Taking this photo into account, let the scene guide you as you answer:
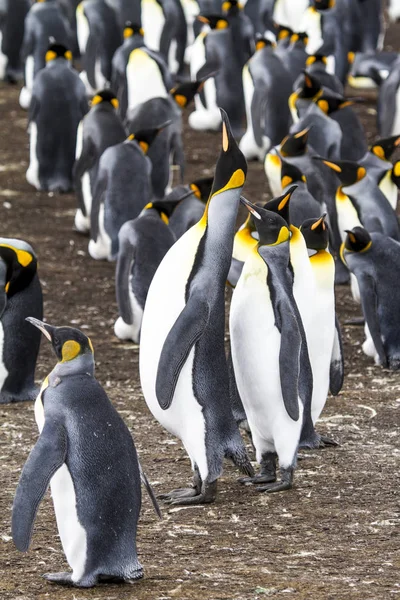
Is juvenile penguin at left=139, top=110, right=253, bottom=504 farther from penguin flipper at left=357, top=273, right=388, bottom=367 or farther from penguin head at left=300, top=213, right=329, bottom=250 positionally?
penguin flipper at left=357, top=273, right=388, bottom=367

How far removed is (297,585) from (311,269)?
179cm

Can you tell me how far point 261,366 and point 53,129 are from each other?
21.1 ft

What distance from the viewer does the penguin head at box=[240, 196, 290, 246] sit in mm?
4934

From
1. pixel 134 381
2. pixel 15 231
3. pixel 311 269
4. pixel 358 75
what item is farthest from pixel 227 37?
pixel 311 269

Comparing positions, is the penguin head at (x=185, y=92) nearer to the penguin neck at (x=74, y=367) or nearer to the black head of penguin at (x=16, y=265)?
the black head of penguin at (x=16, y=265)

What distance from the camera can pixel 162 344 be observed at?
474 centimetres

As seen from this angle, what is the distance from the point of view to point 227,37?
13.7 metres

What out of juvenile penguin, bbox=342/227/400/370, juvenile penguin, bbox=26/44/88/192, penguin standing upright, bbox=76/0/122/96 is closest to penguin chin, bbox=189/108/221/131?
penguin standing upright, bbox=76/0/122/96

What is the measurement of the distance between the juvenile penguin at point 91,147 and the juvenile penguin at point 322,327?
3.75 m

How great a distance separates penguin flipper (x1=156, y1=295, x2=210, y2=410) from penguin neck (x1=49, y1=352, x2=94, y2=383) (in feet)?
2.09

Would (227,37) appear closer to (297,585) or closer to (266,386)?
(266,386)

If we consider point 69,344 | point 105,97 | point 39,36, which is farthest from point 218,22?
point 69,344

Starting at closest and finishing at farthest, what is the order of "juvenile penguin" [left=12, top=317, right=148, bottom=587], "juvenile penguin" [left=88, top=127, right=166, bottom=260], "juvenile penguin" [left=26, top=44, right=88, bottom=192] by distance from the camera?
"juvenile penguin" [left=12, top=317, right=148, bottom=587] → "juvenile penguin" [left=88, top=127, right=166, bottom=260] → "juvenile penguin" [left=26, top=44, right=88, bottom=192]

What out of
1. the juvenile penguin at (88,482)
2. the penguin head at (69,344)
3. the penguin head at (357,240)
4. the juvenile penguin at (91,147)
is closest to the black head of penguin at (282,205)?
the penguin head at (357,240)
